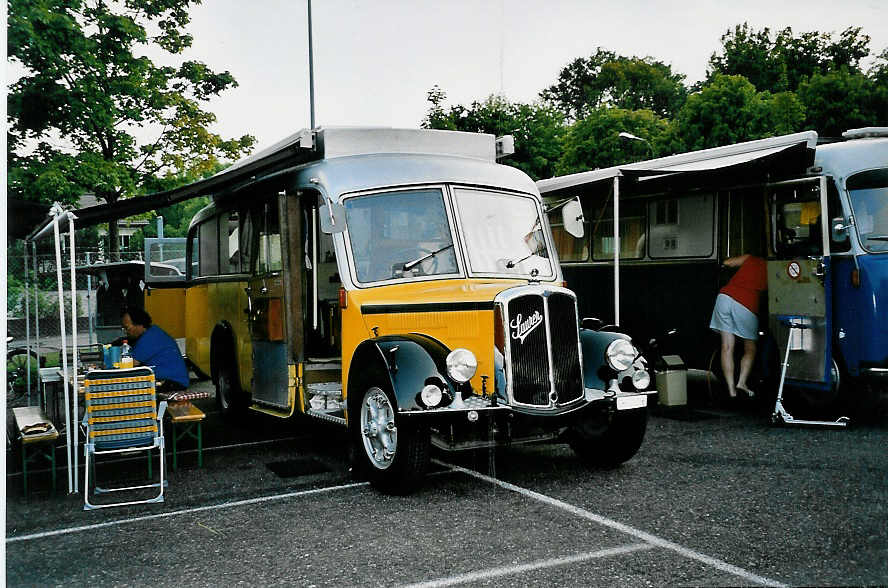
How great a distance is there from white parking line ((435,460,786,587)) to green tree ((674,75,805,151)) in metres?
3.85

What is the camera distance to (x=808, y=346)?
8500 mm

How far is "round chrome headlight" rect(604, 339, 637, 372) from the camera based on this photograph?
20.9ft

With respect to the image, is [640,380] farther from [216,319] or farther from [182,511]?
[216,319]

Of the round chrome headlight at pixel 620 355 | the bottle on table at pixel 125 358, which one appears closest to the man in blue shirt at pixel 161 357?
the bottle on table at pixel 125 358

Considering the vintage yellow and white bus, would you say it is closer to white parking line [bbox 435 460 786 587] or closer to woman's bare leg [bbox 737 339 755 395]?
white parking line [bbox 435 460 786 587]

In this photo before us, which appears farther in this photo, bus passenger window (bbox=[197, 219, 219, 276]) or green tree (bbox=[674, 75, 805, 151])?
bus passenger window (bbox=[197, 219, 219, 276])

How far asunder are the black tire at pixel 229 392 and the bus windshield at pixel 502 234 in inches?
139

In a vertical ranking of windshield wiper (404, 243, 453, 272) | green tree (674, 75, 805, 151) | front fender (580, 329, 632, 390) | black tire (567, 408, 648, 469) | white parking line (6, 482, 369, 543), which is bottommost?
white parking line (6, 482, 369, 543)

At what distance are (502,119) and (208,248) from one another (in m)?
3.93

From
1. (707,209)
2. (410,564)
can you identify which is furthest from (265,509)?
(707,209)

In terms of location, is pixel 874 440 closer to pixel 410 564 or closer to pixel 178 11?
pixel 410 564

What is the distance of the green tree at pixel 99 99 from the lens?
24.0 feet

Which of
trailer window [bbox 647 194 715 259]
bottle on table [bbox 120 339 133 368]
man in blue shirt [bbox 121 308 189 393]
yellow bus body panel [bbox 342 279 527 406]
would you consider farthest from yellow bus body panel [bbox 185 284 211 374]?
trailer window [bbox 647 194 715 259]

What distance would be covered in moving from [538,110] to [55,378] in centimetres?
510
